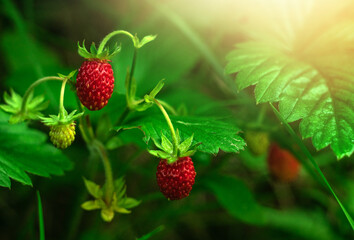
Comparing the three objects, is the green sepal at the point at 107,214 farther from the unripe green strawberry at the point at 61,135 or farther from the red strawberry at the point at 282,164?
the red strawberry at the point at 282,164

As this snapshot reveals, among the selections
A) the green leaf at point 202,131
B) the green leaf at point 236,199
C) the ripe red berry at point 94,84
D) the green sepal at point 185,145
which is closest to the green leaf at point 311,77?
the green leaf at point 202,131

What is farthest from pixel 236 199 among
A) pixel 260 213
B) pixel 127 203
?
pixel 127 203

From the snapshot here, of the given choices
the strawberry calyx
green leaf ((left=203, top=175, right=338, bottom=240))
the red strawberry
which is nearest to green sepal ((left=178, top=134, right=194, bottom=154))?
the strawberry calyx

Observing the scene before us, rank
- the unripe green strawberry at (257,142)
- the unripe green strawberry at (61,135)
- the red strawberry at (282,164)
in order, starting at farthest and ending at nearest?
1. the red strawberry at (282,164)
2. the unripe green strawberry at (257,142)
3. the unripe green strawberry at (61,135)

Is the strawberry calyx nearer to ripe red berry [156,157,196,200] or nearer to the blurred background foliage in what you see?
ripe red berry [156,157,196,200]

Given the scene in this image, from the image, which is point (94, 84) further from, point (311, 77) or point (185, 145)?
point (311, 77)
